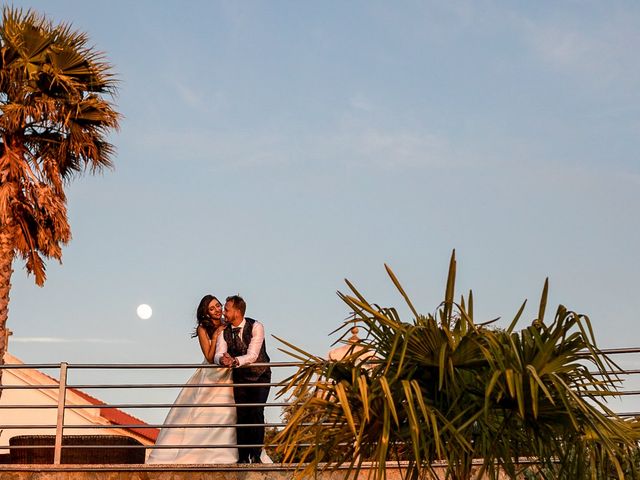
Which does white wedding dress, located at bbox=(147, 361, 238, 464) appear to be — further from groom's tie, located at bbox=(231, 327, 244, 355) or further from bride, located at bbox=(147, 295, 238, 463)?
groom's tie, located at bbox=(231, 327, 244, 355)

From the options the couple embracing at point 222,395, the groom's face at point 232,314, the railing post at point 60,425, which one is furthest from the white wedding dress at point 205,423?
the railing post at point 60,425

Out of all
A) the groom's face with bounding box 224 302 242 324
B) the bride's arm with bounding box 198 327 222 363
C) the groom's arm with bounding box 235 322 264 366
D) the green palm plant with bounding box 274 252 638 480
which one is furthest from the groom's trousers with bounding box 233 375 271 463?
the green palm plant with bounding box 274 252 638 480

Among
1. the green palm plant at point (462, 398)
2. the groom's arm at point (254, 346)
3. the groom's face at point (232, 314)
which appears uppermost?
the groom's face at point (232, 314)

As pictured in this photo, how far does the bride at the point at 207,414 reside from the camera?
1085 cm

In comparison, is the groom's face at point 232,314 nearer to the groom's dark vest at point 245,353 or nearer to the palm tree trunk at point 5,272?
the groom's dark vest at point 245,353

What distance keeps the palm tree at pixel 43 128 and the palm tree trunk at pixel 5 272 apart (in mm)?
16

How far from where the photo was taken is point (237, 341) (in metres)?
10.7

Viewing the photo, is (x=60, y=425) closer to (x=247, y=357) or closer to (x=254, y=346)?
(x=247, y=357)

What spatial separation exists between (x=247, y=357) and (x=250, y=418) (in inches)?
27.9

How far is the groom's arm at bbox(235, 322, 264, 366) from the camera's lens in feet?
34.7

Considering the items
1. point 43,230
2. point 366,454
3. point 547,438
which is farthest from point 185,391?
point 43,230

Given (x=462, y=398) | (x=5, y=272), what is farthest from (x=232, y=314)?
(x=5, y=272)

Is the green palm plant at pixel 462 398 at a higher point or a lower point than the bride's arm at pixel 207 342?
lower

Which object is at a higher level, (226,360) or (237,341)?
(237,341)
